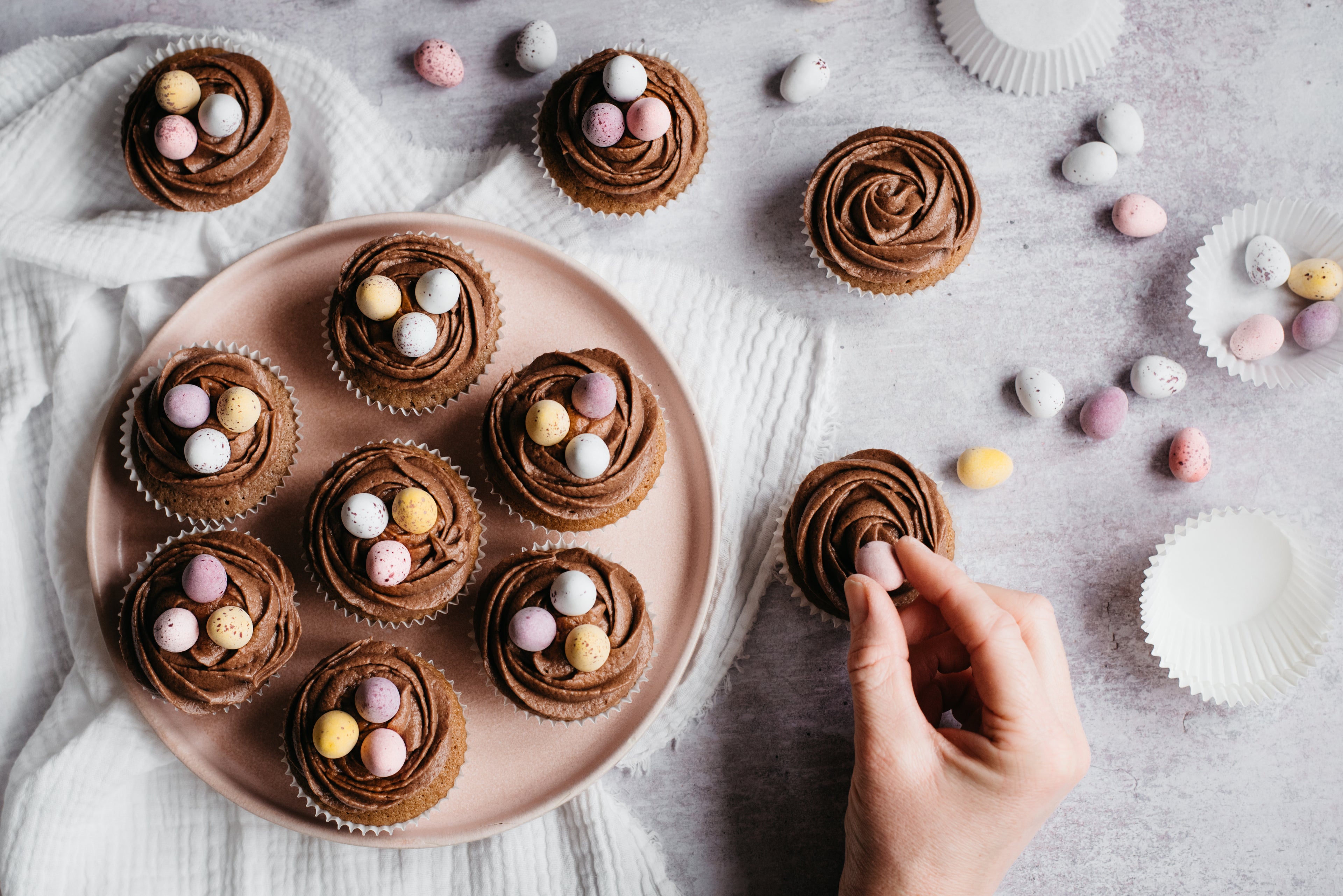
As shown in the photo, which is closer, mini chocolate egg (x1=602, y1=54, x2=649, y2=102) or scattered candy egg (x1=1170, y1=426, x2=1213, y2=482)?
mini chocolate egg (x1=602, y1=54, x2=649, y2=102)

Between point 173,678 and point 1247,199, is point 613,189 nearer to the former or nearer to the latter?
point 173,678

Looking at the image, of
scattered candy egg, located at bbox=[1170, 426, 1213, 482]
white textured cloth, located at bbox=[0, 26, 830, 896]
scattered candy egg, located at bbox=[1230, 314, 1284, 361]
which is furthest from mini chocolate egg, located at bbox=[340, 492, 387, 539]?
scattered candy egg, located at bbox=[1230, 314, 1284, 361]

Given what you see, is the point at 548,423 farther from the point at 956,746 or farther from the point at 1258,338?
the point at 1258,338

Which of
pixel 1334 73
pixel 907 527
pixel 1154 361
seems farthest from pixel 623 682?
pixel 1334 73

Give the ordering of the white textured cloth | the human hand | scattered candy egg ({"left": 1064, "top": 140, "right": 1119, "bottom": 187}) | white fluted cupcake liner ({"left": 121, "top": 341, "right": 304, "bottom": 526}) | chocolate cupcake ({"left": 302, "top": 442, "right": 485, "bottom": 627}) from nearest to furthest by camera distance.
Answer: the human hand, chocolate cupcake ({"left": 302, "top": 442, "right": 485, "bottom": 627}), white fluted cupcake liner ({"left": 121, "top": 341, "right": 304, "bottom": 526}), the white textured cloth, scattered candy egg ({"left": 1064, "top": 140, "right": 1119, "bottom": 187})

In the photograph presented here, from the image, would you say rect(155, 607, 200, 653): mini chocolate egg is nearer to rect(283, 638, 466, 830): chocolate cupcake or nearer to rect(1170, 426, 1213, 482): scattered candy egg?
rect(283, 638, 466, 830): chocolate cupcake

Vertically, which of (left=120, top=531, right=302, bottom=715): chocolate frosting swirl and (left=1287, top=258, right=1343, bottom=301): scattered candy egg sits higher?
(left=1287, top=258, right=1343, bottom=301): scattered candy egg

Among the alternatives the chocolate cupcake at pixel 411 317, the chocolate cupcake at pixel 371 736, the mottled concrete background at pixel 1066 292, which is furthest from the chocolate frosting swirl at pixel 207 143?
the chocolate cupcake at pixel 371 736
